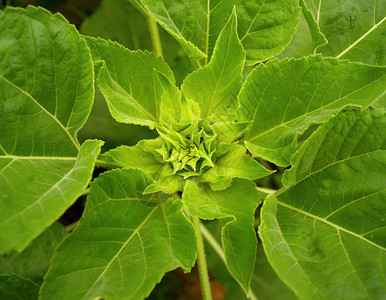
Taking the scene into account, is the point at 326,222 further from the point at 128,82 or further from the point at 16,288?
the point at 16,288

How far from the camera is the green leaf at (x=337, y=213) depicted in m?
0.72

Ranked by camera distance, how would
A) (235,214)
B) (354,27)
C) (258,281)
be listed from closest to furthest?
(235,214), (354,27), (258,281)

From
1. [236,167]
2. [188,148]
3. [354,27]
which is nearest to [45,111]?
[188,148]

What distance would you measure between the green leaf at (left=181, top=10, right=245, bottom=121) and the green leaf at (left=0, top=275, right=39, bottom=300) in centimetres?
53

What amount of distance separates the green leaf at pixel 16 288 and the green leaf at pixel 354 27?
3.03 ft

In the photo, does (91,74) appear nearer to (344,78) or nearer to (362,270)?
(344,78)

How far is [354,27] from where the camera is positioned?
1.05 m

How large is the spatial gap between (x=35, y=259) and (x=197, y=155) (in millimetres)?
498

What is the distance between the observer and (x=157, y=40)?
3.67 ft

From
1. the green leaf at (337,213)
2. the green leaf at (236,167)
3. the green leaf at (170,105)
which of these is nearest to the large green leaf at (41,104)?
the green leaf at (170,105)

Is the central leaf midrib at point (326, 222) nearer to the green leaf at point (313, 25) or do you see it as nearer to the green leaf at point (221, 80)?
the green leaf at point (221, 80)

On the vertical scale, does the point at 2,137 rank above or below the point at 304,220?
above

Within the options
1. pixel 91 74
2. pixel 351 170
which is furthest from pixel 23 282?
pixel 351 170

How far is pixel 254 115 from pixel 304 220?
0.81 ft
